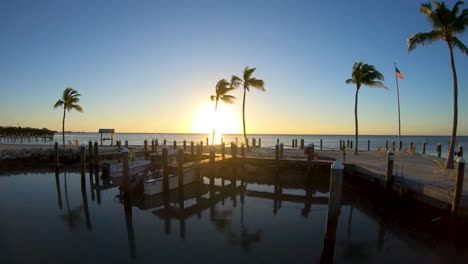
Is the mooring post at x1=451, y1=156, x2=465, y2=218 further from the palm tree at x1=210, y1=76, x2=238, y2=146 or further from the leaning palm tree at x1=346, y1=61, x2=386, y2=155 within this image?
the palm tree at x1=210, y1=76, x2=238, y2=146

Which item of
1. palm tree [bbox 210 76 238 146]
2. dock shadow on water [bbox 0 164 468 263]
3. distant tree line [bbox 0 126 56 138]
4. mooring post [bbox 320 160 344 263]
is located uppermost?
palm tree [bbox 210 76 238 146]

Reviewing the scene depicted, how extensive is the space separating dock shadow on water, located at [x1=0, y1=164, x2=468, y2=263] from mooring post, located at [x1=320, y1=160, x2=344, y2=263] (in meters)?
0.06

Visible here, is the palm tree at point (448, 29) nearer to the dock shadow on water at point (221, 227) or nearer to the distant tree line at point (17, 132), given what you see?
the dock shadow on water at point (221, 227)

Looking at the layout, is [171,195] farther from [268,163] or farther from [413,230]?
[413,230]

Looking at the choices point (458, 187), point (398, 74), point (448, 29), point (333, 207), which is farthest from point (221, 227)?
point (398, 74)

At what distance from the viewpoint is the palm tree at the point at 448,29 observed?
13797 mm

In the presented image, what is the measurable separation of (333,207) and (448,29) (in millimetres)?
14067

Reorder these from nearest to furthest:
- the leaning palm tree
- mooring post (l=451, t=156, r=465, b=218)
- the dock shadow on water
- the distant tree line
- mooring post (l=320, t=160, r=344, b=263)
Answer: mooring post (l=320, t=160, r=344, b=263) < the dock shadow on water < mooring post (l=451, t=156, r=465, b=218) < the leaning palm tree < the distant tree line

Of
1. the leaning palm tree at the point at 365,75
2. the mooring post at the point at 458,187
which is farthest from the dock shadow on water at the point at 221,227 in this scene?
the leaning palm tree at the point at 365,75

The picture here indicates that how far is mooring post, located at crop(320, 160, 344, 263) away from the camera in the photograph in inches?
295

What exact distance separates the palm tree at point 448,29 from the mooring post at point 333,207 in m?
11.7

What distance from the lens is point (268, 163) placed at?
18938 millimetres

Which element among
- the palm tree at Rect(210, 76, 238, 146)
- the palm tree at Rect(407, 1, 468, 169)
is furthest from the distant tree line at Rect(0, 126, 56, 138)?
the palm tree at Rect(407, 1, 468, 169)

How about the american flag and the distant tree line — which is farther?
the distant tree line
